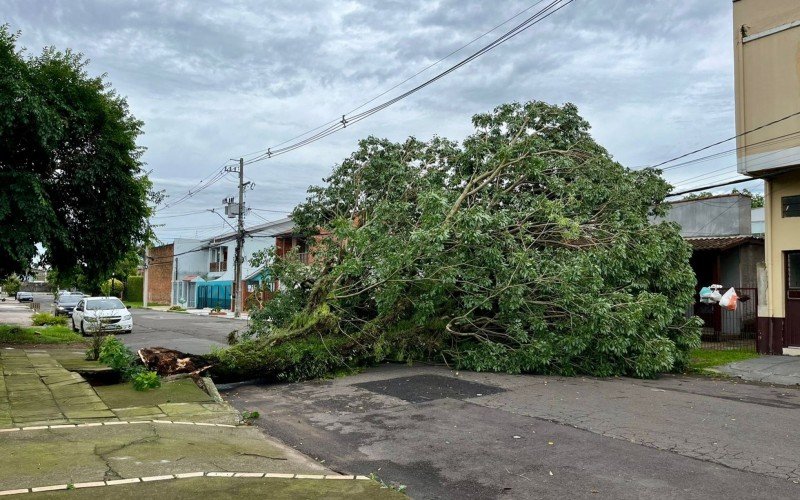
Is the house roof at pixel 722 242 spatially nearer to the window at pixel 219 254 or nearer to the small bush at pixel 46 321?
the small bush at pixel 46 321

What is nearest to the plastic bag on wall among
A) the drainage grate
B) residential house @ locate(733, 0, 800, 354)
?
residential house @ locate(733, 0, 800, 354)

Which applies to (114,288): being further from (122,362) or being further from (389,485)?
(389,485)

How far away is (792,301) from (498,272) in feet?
28.0

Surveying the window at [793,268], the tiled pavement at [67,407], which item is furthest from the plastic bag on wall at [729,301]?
the tiled pavement at [67,407]

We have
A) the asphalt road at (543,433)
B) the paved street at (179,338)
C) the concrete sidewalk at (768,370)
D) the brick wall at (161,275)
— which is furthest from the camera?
the brick wall at (161,275)

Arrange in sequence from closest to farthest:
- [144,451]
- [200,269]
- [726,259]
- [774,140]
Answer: [144,451], [774,140], [726,259], [200,269]

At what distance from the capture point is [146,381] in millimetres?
9398

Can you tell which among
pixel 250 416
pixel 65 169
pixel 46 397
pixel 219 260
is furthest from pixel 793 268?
pixel 219 260

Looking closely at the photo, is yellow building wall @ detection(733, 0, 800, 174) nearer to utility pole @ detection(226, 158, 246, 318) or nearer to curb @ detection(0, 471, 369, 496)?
curb @ detection(0, 471, 369, 496)

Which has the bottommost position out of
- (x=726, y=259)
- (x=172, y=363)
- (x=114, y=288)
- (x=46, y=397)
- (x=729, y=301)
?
(x=46, y=397)

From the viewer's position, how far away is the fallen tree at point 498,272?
11227 millimetres

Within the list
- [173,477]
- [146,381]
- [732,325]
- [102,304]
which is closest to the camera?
[173,477]

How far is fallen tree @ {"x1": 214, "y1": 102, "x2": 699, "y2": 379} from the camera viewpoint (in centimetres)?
1123

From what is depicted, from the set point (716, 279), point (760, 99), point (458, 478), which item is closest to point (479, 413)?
point (458, 478)
